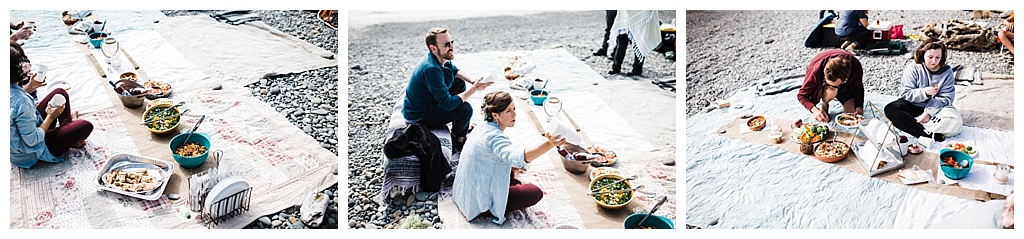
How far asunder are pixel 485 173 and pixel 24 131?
2.39 m

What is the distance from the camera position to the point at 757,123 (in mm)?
5090

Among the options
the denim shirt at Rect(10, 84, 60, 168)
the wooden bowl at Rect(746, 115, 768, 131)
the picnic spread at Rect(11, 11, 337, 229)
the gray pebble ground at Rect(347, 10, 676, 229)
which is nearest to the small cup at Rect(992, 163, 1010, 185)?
the wooden bowl at Rect(746, 115, 768, 131)

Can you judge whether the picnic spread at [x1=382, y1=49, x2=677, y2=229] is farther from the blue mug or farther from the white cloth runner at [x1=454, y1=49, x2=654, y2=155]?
the blue mug

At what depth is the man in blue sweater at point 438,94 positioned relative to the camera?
4.86m

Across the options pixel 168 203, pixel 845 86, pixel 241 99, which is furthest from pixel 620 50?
pixel 168 203

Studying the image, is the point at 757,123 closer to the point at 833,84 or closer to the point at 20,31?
the point at 833,84

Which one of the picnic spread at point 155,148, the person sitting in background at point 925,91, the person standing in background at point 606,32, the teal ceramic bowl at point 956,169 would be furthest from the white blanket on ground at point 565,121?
the teal ceramic bowl at point 956,169

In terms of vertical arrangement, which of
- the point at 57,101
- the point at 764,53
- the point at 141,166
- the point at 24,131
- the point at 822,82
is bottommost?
the point at 141,166

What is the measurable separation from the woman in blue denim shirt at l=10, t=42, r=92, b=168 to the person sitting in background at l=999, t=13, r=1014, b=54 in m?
5.03

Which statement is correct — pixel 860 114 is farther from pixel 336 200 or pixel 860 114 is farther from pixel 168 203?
pixel 168 203

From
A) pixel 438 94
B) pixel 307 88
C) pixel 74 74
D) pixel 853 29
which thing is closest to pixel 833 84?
pixel 853 29

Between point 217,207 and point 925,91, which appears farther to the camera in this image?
point 925,91

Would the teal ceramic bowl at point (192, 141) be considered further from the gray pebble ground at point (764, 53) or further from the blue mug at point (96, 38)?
the gray pebble ground at point (764, 53)

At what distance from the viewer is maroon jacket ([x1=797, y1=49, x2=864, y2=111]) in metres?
5.00
